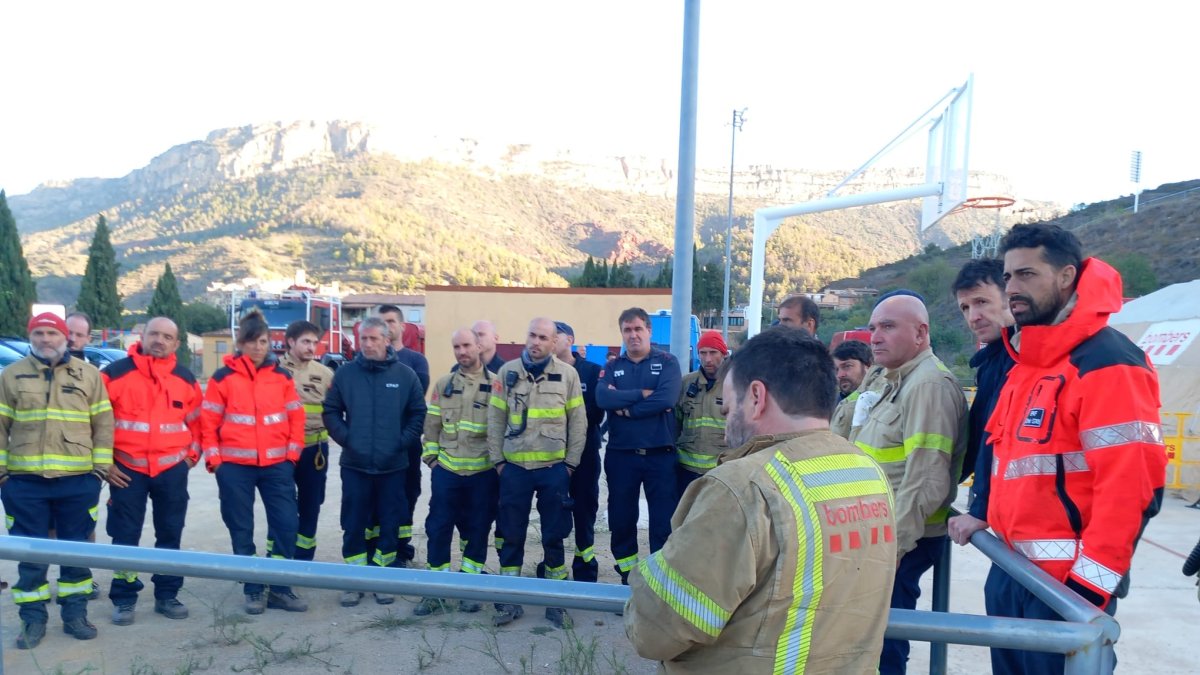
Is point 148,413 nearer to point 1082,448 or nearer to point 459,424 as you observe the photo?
point 459,424

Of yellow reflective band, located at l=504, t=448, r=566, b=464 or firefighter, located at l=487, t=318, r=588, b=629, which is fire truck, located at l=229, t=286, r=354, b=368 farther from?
yellow reflective band, located at l=504, t=448, r=566, b=464

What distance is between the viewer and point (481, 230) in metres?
98.6

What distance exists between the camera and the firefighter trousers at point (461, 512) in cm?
570

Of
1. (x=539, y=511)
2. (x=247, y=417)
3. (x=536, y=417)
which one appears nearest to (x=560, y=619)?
(x=539, y=511)

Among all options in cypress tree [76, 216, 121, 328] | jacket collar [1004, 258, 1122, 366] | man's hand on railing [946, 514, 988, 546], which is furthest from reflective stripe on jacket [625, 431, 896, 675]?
cypress tree [76, 216, 121, 328]

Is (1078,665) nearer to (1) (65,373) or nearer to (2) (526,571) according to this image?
(2) (526,571)

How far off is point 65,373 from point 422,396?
233 centimetres

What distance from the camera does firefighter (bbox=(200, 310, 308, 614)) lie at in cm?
545

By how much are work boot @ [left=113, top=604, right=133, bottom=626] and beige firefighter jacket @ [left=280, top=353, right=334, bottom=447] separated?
1.57 m

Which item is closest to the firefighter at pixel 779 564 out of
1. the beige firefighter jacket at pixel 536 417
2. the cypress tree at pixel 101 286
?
the beige firefighter jacket at pixel 536 417

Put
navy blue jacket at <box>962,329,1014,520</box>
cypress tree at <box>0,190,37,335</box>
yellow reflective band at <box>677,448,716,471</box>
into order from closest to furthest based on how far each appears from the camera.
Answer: navy blue jacket at <box>962,329,1014,520</box>, yellow reflective band at <box>677,448,716,471</box>, cypress tree at <box>0,190,37,335</box>

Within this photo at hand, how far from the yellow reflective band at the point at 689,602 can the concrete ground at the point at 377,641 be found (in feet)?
9.72

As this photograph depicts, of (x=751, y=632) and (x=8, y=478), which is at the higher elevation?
(x=751, y=632)

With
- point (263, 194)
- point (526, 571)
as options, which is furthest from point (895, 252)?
point (526, 571)
